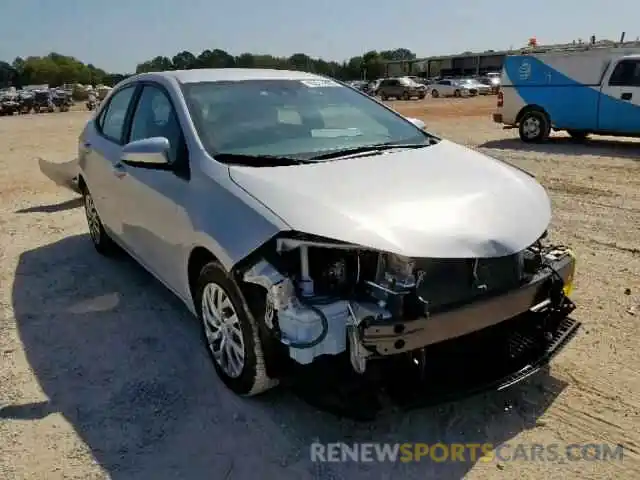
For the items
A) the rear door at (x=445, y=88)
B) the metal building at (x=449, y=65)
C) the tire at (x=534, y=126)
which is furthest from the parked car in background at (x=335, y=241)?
the metal building at (x=449, y=65)

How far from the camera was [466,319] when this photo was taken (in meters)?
2.51

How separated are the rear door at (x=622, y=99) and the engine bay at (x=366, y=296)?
1081cm

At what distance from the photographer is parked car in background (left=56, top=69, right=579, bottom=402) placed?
8.02 feet

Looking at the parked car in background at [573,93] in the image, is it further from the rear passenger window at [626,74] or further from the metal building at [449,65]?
the metal building at [449,65]

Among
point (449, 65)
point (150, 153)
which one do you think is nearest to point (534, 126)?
point (150, 153)

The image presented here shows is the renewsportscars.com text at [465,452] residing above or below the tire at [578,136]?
above

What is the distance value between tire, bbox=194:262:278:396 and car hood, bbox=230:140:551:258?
50cm

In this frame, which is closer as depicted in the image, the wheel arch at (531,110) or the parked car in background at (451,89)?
the wheel arch at (531,110)

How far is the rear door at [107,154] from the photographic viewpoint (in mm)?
4371

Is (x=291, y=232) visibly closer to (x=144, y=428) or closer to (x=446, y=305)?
(x=446, y=305)

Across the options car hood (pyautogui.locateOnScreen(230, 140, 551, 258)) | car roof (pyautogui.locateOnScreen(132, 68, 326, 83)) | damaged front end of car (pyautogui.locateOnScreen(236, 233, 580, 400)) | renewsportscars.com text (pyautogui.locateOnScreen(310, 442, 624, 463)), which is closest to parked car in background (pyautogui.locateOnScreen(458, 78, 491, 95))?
car roof (pyautogui.locateOnScreen(132, 68, 326, 83))

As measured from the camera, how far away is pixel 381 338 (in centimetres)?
234

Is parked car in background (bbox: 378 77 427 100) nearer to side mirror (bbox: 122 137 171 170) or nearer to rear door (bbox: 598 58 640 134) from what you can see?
rear door (bbox: 598 58 640 134)

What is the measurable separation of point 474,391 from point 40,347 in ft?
9.07
